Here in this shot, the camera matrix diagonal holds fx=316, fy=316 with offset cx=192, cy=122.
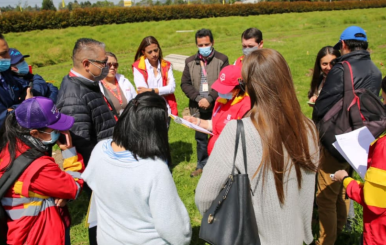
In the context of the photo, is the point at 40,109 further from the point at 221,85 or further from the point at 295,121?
the point at 295,121

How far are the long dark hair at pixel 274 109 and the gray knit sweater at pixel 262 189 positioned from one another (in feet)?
0.16

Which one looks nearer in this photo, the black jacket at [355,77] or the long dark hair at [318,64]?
the black jacket at [355,77]

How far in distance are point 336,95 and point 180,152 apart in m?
3.53

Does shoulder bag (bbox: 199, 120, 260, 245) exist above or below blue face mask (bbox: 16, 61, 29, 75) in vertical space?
below

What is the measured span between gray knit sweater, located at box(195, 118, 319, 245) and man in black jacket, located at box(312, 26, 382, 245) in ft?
4.29

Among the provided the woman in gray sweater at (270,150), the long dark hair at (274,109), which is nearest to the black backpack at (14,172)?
the woman in gray sweater at (270,150)

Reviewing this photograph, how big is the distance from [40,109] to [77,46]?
2.95ft

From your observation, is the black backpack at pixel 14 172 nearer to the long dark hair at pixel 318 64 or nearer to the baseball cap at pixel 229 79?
the baseball cap at pixel 229 79

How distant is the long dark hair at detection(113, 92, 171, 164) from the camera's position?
1.92 metres

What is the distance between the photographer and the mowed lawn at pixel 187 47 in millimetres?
4793

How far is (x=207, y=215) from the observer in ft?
6.22

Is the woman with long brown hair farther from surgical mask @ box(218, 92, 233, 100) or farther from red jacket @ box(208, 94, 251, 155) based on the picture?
surgical mask @ box(218, 92, 233, 100)

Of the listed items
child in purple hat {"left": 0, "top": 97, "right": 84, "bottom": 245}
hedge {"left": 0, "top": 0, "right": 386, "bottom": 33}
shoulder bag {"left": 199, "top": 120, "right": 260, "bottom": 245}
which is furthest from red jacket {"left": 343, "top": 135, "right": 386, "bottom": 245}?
hedge {"left": 0, "top": 0, "right": 386, "bottom": 33}

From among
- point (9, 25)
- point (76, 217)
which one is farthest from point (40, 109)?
point (9, 25)
